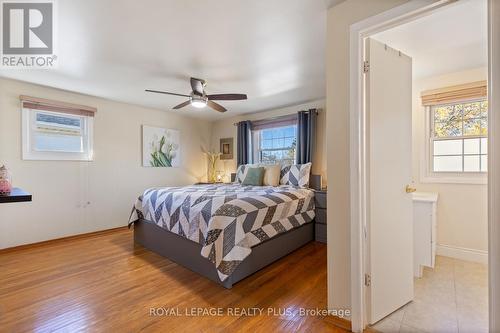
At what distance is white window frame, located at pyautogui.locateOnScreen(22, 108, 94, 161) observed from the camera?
3286 millimetres

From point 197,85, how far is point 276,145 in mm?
2314

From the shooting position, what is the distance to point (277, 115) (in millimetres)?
4711

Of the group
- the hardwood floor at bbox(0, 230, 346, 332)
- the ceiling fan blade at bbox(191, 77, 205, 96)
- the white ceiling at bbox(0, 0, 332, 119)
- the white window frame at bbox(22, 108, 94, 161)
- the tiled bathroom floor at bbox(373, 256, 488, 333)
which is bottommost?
the hardwood floor at bbox(0, 230, 346, 332)

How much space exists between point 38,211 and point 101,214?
83 centimetres

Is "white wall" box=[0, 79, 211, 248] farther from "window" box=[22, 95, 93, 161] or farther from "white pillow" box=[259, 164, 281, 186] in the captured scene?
"white pillow" box=[259, 164, 281, 186]

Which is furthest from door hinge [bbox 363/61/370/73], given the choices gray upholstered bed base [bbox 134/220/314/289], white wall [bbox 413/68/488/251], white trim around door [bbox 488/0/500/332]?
white wall [bbox 413/68/488/251]

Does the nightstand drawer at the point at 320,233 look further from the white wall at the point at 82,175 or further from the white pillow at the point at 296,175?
the white wall at the point at 82,175

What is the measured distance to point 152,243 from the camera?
122 inches

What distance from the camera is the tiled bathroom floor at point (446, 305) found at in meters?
1.60

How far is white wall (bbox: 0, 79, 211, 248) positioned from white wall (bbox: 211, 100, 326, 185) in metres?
0.88

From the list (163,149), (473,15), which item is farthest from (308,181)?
(163,149)

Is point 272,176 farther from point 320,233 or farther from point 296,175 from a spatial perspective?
point 320,233

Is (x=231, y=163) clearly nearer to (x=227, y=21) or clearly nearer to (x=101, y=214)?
(x=101, y=214)

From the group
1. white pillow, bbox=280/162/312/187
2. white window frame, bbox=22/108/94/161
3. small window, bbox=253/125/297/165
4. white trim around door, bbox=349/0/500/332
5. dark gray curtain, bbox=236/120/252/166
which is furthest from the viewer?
dark gray curtain, bbox=236/120/252/166
